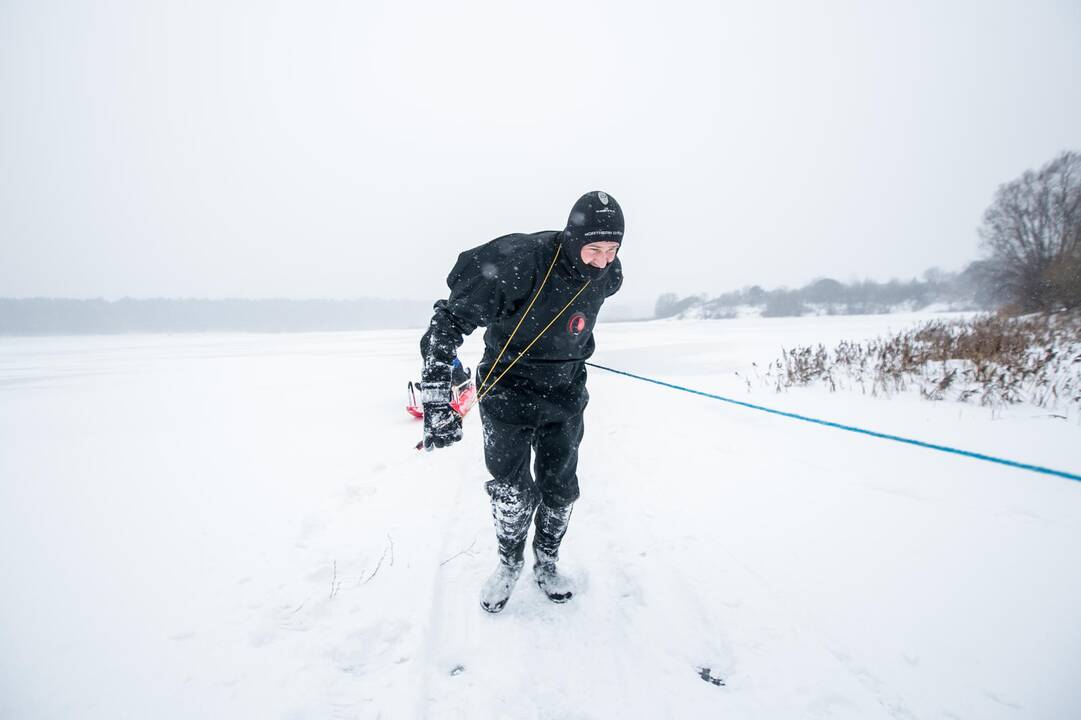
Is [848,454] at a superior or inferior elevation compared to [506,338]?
inferior

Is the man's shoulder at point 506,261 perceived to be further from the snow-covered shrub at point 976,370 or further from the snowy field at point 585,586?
the snow-covered shrub at point 976,370

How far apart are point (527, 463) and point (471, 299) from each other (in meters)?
0.94

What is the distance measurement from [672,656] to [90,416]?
1057 centimetres

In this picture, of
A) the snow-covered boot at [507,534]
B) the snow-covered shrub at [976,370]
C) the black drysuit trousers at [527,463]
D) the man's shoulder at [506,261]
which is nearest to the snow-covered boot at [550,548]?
the black drysuit trousers at [527,463]

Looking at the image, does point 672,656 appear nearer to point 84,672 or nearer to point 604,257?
point 604,257

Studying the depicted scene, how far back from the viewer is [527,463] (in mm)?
2236

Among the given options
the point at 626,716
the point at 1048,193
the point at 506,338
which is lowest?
the point at 626,716

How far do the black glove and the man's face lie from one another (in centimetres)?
96

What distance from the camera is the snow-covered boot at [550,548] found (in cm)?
233

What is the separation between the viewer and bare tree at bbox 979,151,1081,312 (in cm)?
1525

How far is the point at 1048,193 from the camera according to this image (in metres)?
18.1

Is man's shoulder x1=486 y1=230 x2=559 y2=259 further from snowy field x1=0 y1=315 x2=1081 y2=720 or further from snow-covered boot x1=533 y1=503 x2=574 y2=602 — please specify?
snowy field x1=0 y1=315 x2=1081 y2=720

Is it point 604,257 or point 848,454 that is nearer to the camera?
point 604,257

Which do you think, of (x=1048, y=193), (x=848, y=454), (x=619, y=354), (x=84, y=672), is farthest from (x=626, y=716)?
(x=1048, y=193)
